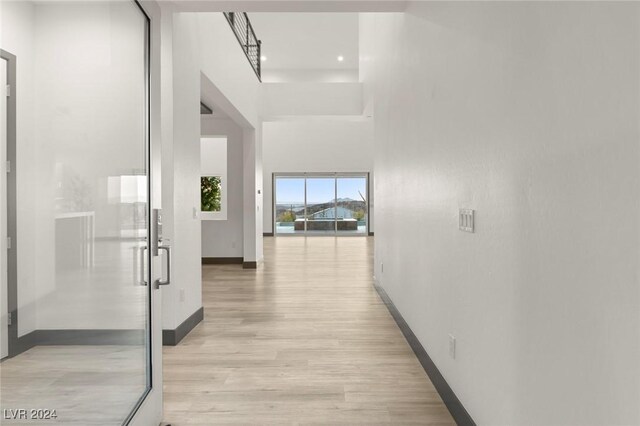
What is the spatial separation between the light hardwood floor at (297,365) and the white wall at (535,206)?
1.40ft

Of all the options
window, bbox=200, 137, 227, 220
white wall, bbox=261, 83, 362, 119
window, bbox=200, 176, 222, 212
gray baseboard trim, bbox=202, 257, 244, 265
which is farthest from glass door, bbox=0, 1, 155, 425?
window, bbox=200, 176, 222, 212

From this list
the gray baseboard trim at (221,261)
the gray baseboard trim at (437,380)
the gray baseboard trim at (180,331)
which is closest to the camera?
the gray baseboard trim at (437,380)

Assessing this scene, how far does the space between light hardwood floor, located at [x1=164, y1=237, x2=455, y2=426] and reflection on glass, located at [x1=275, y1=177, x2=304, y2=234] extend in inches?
404

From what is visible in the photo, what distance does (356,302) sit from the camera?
216 inches

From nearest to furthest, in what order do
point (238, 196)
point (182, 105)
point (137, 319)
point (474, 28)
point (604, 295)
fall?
point (604, 295), point (474, 28), point (137, 319), point (182, 105), point (238, 196)

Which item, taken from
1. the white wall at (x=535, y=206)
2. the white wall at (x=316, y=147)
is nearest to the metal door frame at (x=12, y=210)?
the white wall at (x=535, y=206)

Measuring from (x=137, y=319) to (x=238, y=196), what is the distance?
7.00 metres

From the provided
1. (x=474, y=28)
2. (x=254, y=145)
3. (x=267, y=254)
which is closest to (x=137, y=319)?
(x=474, y=28)

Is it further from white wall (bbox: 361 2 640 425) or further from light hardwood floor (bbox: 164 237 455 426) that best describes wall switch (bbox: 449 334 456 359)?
light hardwood floor (bbox: 164 237 455 426)

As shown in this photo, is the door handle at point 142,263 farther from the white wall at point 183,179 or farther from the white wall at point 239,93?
the white wall at point 239,93

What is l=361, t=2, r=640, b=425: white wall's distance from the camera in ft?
3.79

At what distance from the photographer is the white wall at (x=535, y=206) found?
1.16 m

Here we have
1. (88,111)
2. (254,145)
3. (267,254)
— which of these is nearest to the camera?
(88,111)

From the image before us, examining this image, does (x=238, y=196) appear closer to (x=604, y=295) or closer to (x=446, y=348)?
(x=446, y=348)
